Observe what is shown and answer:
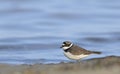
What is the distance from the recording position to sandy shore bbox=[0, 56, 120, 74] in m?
10.6

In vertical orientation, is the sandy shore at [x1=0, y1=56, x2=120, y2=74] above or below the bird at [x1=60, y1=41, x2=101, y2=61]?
below

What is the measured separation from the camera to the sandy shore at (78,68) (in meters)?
10.6

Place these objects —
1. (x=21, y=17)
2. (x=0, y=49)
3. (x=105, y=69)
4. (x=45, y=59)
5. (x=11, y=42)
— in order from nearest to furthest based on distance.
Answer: (x=105, y=69) → (x=45, y=59) → (x=0, y=49) → (x=11, y=42) → (x=21, y=17)

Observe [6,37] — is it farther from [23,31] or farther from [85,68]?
[85,68]

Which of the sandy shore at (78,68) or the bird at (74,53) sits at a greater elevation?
the bird at (74,53)

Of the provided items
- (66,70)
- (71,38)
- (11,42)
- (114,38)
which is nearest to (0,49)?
(11,42)

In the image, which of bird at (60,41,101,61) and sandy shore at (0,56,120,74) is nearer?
sandy shore at (0,56,120,74)

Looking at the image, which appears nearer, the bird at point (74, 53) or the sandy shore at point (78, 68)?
the sandy shore at point (78, 68)

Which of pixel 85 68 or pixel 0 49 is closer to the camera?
pixel 85 68

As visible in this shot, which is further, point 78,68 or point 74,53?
point 74,53

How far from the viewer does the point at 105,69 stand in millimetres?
10570

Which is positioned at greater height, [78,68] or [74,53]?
[74,53]

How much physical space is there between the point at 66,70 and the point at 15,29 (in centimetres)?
959

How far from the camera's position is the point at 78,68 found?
35.4ft
